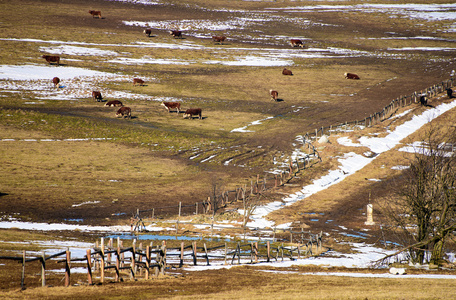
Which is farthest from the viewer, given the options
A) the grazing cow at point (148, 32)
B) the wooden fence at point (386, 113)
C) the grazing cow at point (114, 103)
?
the grazing cow at point (148, 32)

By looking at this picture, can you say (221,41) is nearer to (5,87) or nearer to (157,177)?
(5,87)

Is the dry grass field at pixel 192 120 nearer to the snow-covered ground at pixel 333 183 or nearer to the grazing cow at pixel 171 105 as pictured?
the snow-covered ground at pixel 333 183

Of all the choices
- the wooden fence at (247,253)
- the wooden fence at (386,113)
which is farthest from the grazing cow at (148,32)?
the wooden fence at (247,253)

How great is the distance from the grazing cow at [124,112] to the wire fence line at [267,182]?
53.2 feet

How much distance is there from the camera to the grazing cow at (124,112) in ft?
163

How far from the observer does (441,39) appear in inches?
3890

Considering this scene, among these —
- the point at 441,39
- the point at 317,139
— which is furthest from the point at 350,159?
the point at 441,39

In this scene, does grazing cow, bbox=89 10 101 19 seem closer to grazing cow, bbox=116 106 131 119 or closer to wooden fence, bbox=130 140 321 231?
grazing cow, bbox=116 106 131 119

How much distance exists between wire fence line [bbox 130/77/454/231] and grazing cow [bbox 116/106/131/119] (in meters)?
16.2

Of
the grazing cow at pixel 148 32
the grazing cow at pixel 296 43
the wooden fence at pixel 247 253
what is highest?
the grazing cow at pixel 148 32

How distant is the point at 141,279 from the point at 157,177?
59.7ft

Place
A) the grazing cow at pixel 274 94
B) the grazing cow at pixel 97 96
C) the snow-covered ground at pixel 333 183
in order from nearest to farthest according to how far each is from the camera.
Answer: the snow-covered ground at pixel 333 183
the grazing cow at pixel 97 96
the grazing cow at pixel 274 94

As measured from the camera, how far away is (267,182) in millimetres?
35969

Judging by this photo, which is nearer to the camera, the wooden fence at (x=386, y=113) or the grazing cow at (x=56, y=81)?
the wooden fence at (x=386, y=113)
